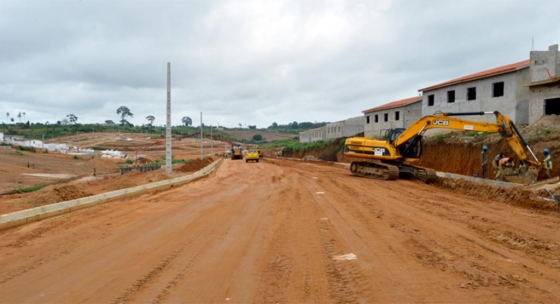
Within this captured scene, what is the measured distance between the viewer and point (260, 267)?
6.33 metres

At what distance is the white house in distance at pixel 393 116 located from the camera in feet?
130

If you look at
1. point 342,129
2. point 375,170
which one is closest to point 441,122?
point 375,170

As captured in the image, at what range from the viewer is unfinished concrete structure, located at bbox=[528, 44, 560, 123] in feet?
75.4

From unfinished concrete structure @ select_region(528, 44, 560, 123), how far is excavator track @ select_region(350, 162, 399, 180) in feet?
30.6

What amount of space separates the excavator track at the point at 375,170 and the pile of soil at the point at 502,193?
2.36 meters

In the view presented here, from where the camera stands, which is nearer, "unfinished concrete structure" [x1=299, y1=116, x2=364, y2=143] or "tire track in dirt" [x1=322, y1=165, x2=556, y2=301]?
"tire track in dirt" [x1=322, y1=165, x2=556, y2=301]

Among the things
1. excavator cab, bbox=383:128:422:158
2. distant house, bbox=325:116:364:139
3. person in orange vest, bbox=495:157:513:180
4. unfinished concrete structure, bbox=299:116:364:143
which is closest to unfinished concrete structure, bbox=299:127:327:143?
unfinished concrete structure, bbox=299:116:364:143

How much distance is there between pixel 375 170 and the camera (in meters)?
23.2

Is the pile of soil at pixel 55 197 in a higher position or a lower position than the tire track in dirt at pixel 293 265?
lower

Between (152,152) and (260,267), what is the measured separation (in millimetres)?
97512

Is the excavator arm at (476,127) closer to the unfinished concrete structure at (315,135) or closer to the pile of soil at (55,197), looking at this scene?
the pile of soil at (55,197)

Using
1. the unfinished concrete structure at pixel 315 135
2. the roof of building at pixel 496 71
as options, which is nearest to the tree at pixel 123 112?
the unfinished concrete structure at pixel 315 135

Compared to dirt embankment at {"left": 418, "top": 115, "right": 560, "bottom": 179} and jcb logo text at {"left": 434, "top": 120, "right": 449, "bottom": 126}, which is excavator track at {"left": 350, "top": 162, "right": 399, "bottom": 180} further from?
dirt embankment at {"left": 418, "top": 115, "right": 560, "bottom": 179}

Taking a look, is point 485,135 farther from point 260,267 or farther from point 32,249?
point 32,249
